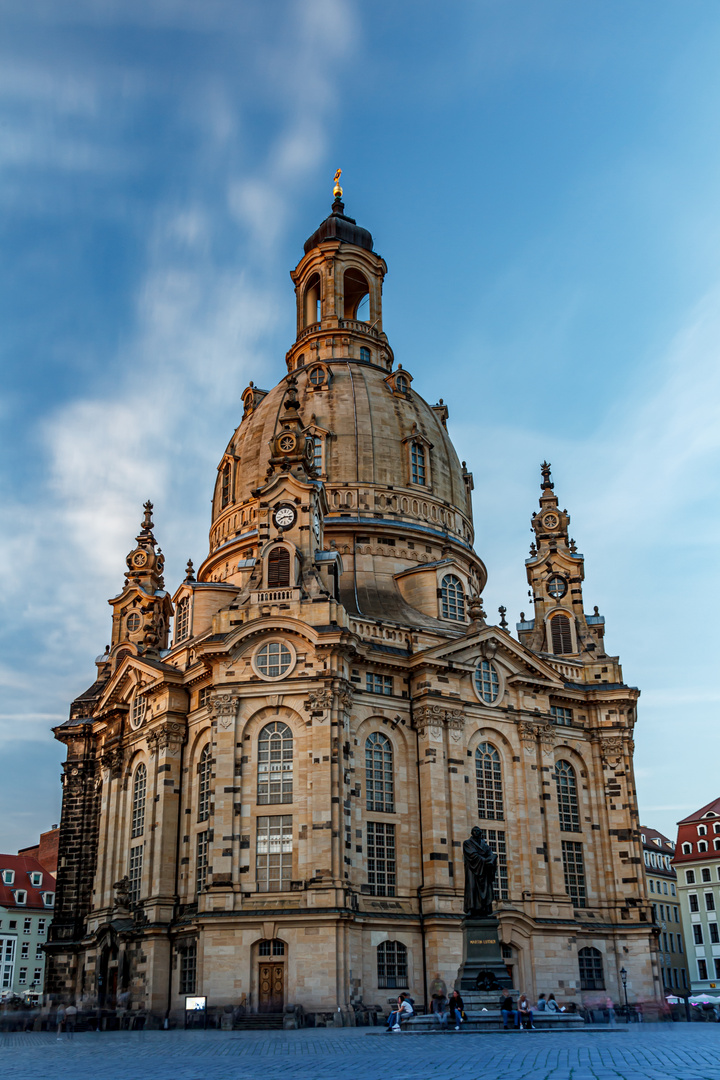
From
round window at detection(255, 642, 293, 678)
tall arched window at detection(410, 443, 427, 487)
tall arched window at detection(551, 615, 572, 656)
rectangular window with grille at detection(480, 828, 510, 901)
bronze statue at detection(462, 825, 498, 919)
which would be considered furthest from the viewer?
tall arched window at detection(410, 443, 427, 487)

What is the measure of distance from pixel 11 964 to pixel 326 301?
2613 inches

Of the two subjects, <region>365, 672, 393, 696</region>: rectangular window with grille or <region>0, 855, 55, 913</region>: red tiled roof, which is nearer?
<region>365, 672, 393, 696</region>: rectangular window with grille

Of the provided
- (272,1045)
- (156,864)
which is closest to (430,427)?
(156,864)

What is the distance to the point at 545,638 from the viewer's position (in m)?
70.8

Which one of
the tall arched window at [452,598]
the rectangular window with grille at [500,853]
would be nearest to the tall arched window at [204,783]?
the rectangular window with grille at [500,853]

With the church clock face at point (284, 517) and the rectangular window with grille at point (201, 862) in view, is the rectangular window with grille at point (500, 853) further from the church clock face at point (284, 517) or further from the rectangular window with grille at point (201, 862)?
the church clock face at point (284, 517)

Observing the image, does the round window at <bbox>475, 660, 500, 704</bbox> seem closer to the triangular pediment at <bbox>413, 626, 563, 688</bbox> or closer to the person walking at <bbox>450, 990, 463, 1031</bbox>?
the triangular pediment at <bbox>413, 626, 563, 688</bbox>

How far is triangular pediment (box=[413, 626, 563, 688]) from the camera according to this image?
58.3 metres

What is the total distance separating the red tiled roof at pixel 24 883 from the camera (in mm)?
95938

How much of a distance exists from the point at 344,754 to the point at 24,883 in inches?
2356

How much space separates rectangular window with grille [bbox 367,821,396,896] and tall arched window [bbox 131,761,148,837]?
49.5 ft

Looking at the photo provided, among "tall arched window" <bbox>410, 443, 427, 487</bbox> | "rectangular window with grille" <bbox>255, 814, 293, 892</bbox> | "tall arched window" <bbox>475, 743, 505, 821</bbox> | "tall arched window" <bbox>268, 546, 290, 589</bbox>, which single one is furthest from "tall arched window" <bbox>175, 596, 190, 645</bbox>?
"tall arched window" <bbox>475, 743, 505, 821</bbox>

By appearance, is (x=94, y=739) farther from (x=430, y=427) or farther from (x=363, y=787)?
(x=430, y=427)

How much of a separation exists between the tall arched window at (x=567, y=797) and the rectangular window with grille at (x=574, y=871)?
101cm
